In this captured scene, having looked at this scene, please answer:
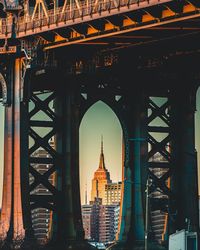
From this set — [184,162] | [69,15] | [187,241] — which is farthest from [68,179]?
[187,241]

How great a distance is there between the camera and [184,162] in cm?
12294

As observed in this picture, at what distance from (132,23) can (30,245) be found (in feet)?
58.8

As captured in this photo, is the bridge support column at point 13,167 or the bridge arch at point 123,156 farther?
the bridge arch at point 123,156

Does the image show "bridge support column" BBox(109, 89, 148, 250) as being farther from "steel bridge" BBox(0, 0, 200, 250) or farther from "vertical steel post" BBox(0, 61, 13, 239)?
"vertical steel post" BBox(0, 61, 13, 239)

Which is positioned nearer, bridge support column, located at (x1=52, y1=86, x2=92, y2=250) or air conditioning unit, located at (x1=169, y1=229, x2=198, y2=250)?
air conditioning unit, located at (x1=169, y1=229, x2=198, y2=250)

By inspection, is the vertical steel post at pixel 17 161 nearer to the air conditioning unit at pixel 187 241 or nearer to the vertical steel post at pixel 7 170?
the vertical steel post at pixel 7 170

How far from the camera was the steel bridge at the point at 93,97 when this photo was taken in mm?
105188

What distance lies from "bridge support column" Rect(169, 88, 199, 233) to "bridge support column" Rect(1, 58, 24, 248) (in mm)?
15158

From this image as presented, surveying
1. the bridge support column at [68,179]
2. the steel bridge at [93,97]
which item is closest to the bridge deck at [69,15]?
the steel bridge at [93,97]

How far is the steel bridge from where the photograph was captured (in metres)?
105

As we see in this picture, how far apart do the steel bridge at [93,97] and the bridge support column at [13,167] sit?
7cm

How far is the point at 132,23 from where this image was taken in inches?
3996

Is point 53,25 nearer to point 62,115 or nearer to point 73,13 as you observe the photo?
point 73,13

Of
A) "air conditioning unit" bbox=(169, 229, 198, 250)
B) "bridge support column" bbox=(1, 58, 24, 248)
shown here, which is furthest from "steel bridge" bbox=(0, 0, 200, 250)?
"air conditioning unit" bbox=(169, 229, 198, 250)
